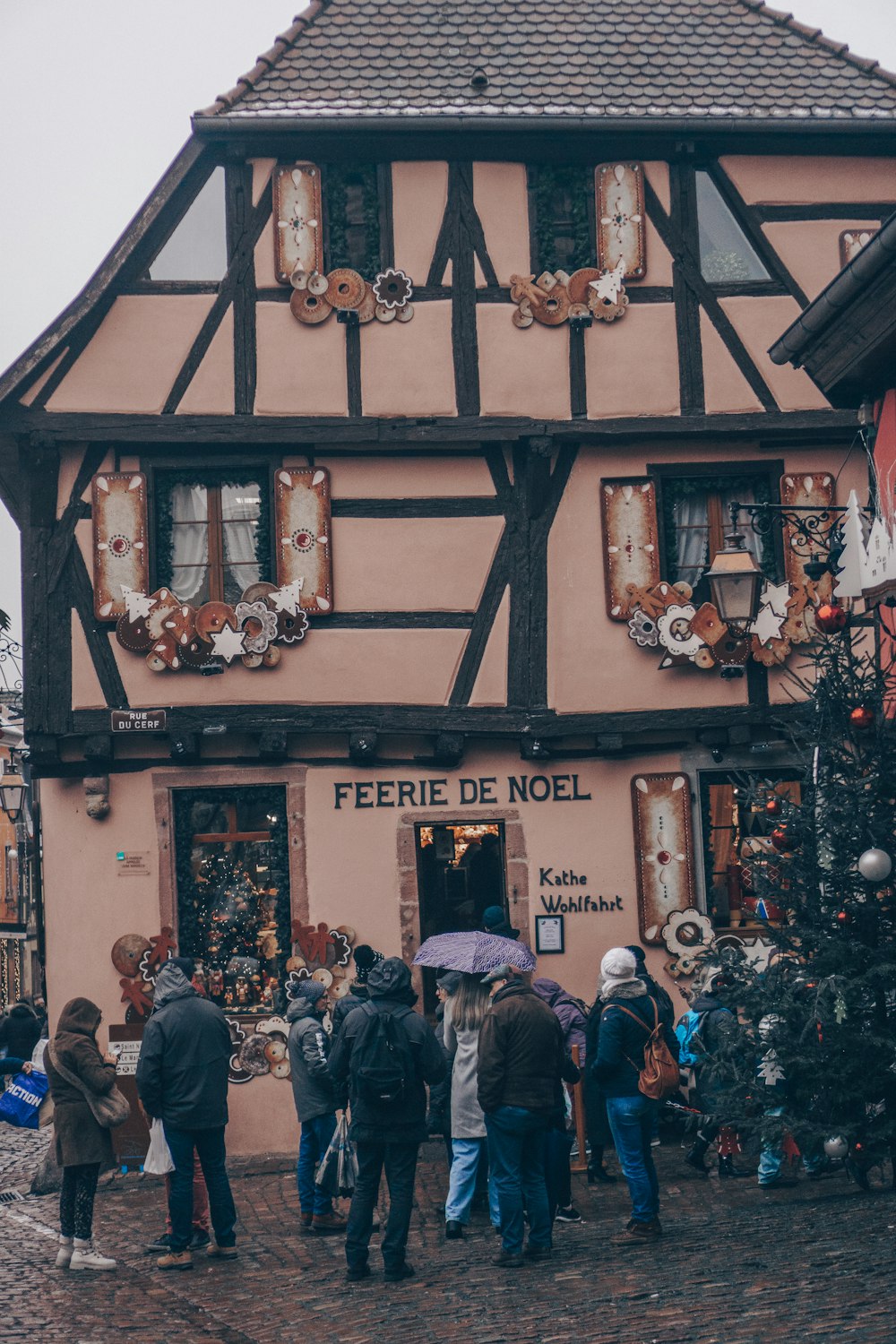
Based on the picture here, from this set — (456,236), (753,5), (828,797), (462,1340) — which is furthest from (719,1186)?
(753,5)

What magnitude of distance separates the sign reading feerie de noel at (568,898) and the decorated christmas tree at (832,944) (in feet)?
14.2

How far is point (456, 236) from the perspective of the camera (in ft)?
48.0

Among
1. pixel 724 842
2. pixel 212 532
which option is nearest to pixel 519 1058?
pixel 724 842

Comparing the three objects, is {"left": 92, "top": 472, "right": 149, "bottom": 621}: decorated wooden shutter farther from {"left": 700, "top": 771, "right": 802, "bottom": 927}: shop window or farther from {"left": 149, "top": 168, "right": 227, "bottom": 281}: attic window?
{"left": 700, "top": 771, "right": 802, "bottom": 927}: shop window

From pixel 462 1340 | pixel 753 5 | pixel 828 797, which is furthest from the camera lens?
pixel 753 5

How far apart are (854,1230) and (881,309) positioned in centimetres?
493

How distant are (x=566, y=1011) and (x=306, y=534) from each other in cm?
468

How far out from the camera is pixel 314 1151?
10891 mm

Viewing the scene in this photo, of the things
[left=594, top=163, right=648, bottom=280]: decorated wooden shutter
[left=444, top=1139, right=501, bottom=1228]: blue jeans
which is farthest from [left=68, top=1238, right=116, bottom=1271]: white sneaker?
[left=594, top=163, right=648, bottom=280]: decorated wooden shutter

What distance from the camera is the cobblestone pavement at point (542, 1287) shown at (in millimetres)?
7867

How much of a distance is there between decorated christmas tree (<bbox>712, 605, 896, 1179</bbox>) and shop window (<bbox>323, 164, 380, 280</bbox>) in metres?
6.14

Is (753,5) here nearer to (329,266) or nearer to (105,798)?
(329,266)

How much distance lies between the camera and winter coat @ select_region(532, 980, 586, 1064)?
11.8 m

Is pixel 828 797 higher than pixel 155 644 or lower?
lower
